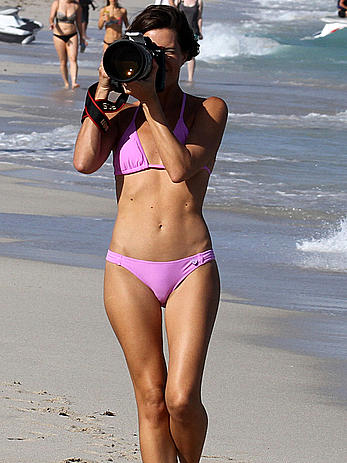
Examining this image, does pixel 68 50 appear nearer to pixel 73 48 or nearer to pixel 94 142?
pixel 73 48

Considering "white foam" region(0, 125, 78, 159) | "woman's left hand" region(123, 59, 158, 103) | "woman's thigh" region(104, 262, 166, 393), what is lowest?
"white foam" region(0, 125, 78, 159)

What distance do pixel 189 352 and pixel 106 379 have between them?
1330mm

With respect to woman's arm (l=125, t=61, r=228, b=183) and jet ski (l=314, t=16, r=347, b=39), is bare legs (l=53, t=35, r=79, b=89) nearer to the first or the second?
woman's arm (l=125, t=61, r=228, b=183)

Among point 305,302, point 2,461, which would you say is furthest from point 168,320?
point 305,302

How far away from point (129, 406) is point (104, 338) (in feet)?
3.10

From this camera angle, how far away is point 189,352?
346 cm

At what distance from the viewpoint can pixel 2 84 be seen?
17.3m

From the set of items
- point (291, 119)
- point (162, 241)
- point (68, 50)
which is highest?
point (162, 241)

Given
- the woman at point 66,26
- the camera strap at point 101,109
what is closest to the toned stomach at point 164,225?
the camera strap at point 101,109

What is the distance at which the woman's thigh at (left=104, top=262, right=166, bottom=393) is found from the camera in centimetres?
353

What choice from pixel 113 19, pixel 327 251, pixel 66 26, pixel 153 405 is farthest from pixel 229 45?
pixel 153 405

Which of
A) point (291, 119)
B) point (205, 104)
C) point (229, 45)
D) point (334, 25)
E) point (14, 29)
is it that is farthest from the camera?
point (334, 25)

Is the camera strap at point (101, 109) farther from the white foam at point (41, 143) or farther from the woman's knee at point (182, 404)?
the white foam at point (41, 143)

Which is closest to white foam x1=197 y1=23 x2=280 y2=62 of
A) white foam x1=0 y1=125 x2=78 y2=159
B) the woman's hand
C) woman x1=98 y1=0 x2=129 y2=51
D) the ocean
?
the ocean
